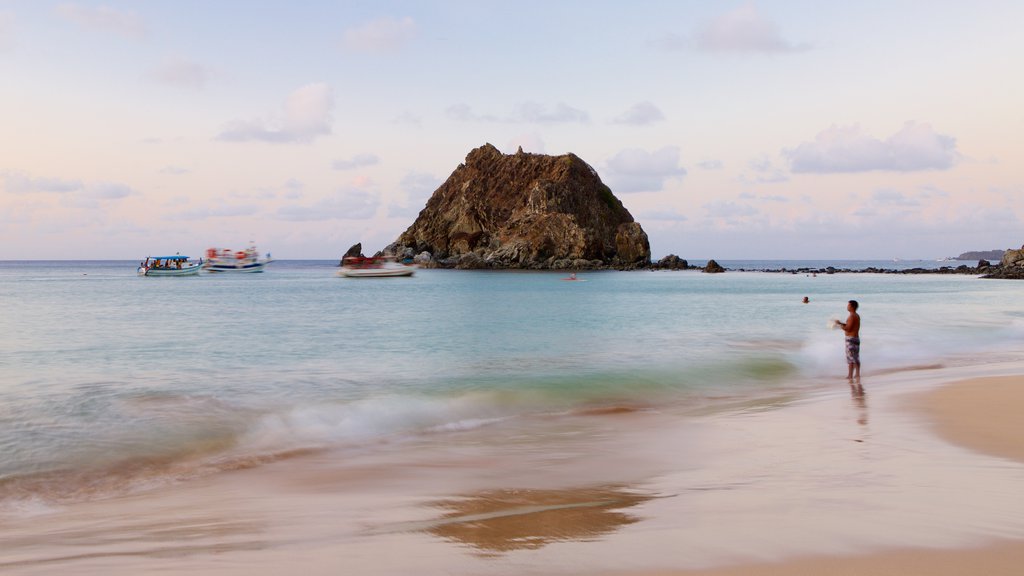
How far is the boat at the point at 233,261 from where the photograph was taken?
13262 cm

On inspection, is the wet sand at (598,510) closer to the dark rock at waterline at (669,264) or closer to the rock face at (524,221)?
the rock face at (524,221)

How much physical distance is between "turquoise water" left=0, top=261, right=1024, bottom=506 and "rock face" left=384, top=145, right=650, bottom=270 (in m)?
96.4

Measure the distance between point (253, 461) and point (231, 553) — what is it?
502 centimetres

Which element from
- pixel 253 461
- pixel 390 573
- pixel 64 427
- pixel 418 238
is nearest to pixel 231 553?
pixel 390 573

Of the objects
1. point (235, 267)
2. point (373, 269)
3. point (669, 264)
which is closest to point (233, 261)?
point (235, 267)

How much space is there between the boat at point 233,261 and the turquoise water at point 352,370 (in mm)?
92192

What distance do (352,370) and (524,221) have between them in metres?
127

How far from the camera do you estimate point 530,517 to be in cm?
620

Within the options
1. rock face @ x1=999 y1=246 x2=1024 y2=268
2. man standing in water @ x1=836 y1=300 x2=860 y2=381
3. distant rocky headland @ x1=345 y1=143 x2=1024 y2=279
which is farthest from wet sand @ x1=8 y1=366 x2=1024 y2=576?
distant rocky headland @ x1=345 y1=143 x2=1024 y2=279

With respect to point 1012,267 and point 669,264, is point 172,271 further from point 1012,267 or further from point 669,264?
point 1012,267

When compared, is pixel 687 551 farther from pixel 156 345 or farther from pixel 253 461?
pixel 156 345

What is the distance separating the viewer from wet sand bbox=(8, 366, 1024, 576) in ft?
16.2

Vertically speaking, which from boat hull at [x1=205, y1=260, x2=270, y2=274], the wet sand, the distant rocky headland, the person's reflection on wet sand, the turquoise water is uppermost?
the distant rocky headland

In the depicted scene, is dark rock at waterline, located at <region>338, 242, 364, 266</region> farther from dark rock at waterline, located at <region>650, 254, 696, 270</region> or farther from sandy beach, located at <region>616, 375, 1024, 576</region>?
sandy beach, located at <region>616, 375, 1024, 576</region>
